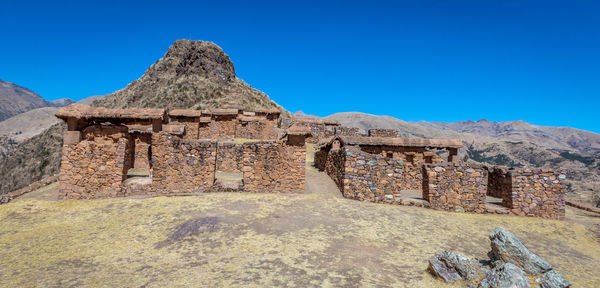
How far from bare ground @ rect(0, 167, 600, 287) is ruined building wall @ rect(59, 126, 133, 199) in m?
0.69

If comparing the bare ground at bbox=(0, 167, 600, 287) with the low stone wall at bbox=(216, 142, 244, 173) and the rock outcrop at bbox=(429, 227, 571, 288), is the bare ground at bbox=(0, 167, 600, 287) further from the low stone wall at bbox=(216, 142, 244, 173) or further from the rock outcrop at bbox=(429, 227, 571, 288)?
the low stone wall at bbox=(216, 142, 244, 173)

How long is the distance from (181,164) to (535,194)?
12.9 meters

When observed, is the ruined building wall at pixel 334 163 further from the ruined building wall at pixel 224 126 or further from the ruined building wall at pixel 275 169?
the ruined building wall at pixel 224 126

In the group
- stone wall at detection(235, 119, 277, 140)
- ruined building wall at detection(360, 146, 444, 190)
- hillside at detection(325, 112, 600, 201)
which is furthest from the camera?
hillside at detection(325, 112, 600, 201)

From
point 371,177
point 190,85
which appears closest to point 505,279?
point 371,177

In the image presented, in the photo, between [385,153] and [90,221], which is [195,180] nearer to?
[90,221]

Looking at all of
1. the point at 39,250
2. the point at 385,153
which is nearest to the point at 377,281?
the point at 39,250

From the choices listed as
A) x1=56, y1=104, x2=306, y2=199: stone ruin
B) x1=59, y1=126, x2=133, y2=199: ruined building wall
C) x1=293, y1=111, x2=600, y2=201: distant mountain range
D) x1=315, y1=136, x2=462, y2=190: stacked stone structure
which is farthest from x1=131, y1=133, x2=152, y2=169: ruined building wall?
x1=293, y1=111, x2=600, y2=201: distant mountain range

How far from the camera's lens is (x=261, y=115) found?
25953mm

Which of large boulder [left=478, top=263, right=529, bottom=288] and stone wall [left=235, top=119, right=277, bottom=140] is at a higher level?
stone wall [left=235, top=119, right=277, bottom=140]

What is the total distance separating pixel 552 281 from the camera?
4.41 m

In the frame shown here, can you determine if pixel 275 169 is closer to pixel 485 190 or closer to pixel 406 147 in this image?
pixel 485 190

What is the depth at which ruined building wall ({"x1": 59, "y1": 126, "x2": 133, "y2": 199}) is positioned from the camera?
9336 millimetres

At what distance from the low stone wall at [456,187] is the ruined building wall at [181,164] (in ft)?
26.8
